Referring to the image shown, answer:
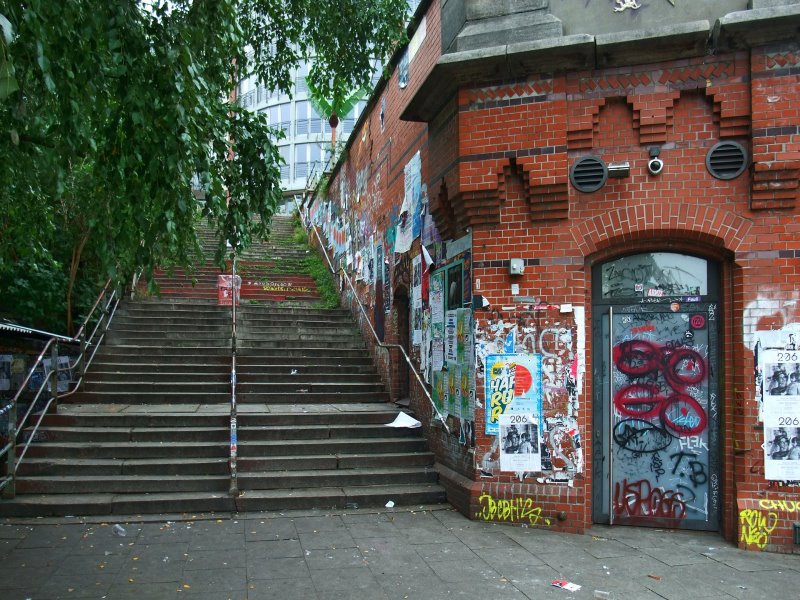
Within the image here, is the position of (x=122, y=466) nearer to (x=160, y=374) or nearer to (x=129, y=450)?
(x=129, y=450)

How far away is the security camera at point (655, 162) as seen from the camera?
7.17 m

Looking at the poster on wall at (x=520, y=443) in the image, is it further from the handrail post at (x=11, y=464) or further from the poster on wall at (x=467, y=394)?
the handrail post at (x=11, y=464)

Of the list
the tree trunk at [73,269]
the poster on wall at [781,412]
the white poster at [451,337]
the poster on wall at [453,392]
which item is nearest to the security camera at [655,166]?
the poster on wall at [781,412]

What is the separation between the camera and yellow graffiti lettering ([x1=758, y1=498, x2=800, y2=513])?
6.72 metres

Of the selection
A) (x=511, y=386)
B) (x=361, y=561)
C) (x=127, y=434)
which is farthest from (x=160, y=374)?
(x=511, y=386)

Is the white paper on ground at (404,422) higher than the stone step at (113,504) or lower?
higher

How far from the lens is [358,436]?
970 centimetres

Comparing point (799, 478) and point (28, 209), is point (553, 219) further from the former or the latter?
point (28, 209)

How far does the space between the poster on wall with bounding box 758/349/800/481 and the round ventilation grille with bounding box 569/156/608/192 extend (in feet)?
7.79

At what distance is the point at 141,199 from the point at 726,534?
6.41 meters

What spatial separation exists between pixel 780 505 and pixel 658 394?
152cm

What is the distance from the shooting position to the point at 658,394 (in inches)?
290

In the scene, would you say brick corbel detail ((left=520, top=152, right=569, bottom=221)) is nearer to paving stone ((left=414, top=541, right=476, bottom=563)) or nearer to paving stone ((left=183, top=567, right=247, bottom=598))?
paving stone ((left=414, top=541, right=476, bottom=563))

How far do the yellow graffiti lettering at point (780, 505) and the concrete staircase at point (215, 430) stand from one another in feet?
11.5
